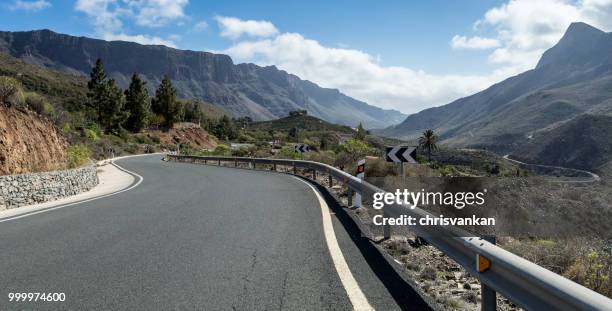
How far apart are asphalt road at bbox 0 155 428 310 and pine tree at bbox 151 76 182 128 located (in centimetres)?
9092

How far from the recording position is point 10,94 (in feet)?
51.4

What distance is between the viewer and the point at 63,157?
1794cm

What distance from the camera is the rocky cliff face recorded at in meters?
13.4

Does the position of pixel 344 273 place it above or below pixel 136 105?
below

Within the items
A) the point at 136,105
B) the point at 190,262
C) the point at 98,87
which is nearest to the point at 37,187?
the point at 190,262

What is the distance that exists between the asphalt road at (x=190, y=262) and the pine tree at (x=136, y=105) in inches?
3228

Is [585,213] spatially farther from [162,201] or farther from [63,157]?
[63,157]

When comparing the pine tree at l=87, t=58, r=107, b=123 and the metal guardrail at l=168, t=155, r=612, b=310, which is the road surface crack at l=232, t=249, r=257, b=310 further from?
the pine tree at l=87, t=58, r=107, b=123

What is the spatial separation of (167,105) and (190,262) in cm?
9631

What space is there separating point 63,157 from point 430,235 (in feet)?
55.6

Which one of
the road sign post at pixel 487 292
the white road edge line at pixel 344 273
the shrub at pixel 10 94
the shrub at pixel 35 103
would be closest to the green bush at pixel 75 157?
the shrub at pixel 35 103

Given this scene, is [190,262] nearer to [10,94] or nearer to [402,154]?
[402,154]

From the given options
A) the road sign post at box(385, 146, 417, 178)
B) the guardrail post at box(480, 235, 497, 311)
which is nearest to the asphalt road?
the guardrail post at box(480, 235, 497, 311)

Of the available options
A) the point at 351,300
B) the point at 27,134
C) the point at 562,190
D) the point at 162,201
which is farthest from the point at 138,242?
the point at 562,190
